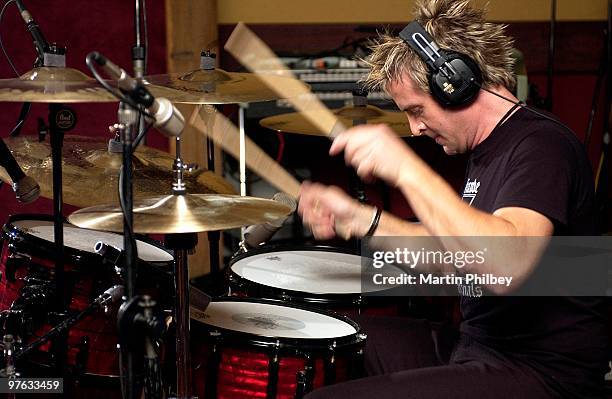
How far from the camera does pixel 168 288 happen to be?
217cm

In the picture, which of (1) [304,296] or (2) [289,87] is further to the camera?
(2) [289,87]

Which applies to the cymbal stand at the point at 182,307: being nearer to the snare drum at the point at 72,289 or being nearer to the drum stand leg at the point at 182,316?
the drum stand leg at the point at 182,316

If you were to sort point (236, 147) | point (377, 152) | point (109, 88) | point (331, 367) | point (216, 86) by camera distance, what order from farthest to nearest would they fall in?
point (236, 147) → point (216, 86) → point (331, 367) → point (377, 152) → point (109, 88)

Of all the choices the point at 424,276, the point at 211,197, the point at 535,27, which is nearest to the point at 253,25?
the point at 535,27

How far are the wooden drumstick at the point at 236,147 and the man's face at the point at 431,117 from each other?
39cm

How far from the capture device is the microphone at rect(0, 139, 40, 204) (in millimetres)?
1892

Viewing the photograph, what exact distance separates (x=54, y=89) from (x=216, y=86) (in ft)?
2.05

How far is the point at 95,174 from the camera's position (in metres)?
2.39

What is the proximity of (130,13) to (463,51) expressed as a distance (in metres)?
2.57

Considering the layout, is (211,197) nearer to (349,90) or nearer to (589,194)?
(589,194)

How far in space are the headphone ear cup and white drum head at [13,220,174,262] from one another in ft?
3.04

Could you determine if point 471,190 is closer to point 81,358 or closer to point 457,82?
point 457,82

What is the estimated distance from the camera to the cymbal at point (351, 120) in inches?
122

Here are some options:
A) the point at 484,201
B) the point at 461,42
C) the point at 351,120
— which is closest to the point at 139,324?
the point at 484,201
